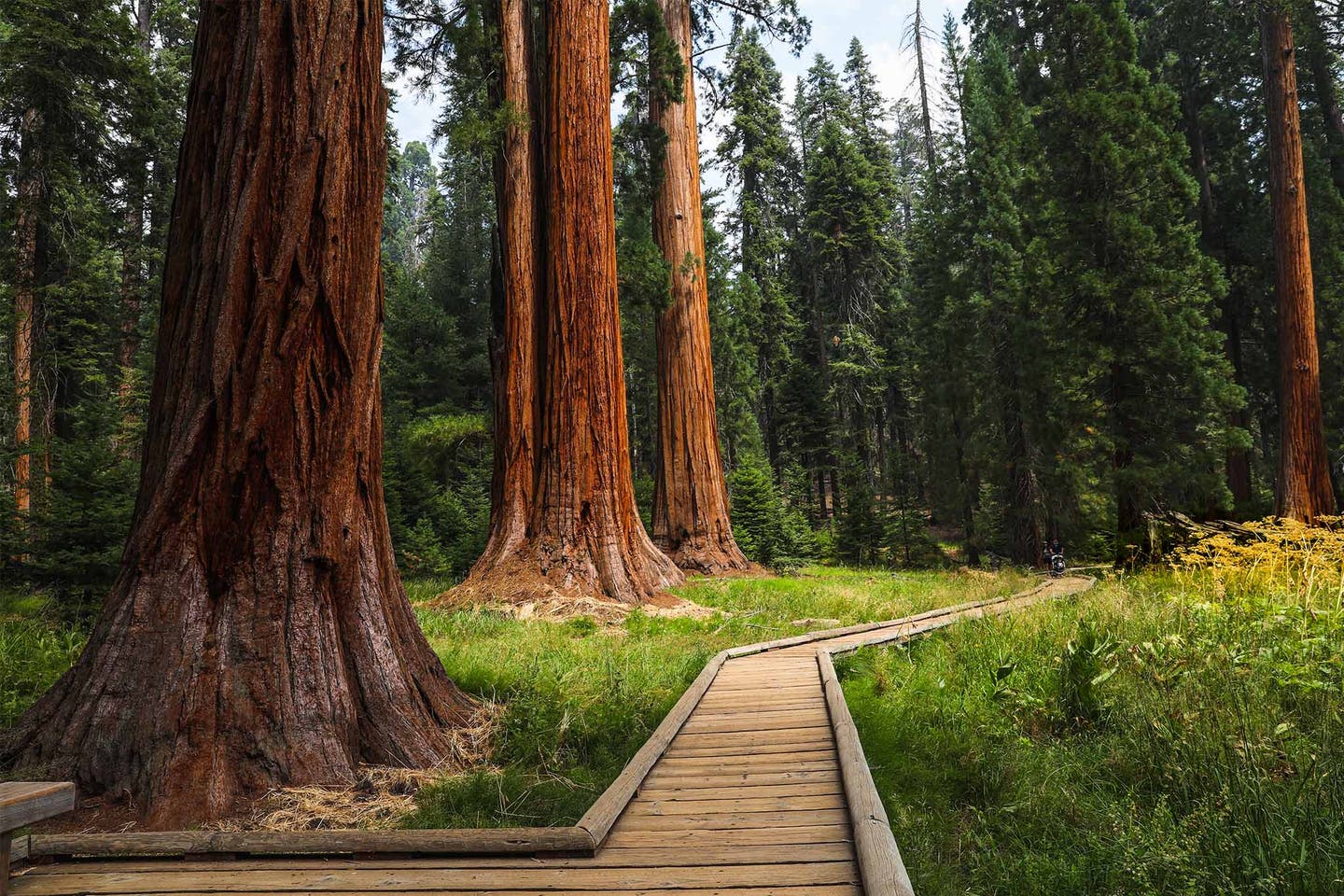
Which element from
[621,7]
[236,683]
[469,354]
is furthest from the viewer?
[469,354]

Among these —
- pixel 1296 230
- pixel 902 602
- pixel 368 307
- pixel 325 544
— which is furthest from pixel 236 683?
pixel 1296 230

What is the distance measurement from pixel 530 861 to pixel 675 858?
1.63 feet

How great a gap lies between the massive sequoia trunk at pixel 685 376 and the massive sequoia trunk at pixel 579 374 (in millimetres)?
3521

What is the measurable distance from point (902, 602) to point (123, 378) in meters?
15.9

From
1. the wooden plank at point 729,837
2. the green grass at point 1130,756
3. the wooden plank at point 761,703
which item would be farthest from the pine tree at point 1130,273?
the wooden plank at point 729,837

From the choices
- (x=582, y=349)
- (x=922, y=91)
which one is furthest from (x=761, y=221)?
(x=582, y=349)

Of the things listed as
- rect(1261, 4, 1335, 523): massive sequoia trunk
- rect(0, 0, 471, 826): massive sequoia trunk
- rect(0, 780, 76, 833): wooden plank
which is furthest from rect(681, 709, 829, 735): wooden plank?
rect(1261, 4, 1335, 523): massive sequoia trunk

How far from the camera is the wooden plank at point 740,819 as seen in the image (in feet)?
9.23

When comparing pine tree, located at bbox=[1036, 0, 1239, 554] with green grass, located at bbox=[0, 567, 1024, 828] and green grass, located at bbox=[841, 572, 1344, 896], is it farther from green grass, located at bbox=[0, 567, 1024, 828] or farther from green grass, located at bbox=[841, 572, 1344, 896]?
green grass, located at bbox=[841, 572, 1344, 896]

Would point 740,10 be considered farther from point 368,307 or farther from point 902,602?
point 368,307

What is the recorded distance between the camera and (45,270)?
1524 cm

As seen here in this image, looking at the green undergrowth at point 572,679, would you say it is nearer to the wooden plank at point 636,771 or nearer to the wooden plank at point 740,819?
the wooden plank at point 636,771

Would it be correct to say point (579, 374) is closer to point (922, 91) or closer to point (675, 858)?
point (675, 858)

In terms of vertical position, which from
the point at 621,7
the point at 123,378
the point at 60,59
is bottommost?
the point at 123,378
